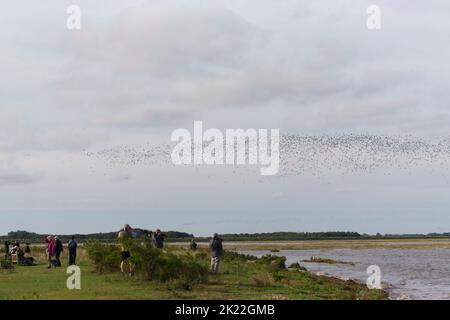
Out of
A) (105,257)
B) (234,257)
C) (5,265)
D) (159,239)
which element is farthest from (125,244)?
(234,257)

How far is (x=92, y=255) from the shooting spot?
29109mm

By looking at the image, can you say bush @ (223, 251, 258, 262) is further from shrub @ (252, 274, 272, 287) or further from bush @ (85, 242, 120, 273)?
shrub @ (252, 274, 272, 287)

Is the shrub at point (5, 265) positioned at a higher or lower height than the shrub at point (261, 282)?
higher

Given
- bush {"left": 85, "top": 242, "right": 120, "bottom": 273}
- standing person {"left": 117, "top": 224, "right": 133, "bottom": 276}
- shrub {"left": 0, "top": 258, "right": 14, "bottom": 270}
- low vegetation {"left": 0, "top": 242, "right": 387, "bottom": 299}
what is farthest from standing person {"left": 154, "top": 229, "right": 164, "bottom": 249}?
shrub {"left": 0, "top": 258, "right": 14, "bottom": 270}

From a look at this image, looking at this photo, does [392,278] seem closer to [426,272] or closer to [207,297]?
[426,272]

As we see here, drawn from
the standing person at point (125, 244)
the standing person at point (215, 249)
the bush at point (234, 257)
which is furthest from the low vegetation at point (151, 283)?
the bush at point (234, 257)

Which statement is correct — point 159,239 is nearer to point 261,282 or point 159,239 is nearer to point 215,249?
point 215,249

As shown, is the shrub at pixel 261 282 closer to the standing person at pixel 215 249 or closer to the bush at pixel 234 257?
the standing person at pixel 215 249

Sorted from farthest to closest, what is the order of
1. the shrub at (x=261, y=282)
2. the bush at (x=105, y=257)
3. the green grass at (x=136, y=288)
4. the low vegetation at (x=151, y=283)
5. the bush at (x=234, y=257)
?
the bush at (x=234, y=257)
the bush at (x=105, y=257)
the shrub at (x=261, y=282)
the low vegetation at (x=151, y=283)
the green grass at (x=136, y=288)
